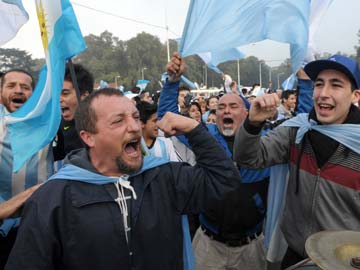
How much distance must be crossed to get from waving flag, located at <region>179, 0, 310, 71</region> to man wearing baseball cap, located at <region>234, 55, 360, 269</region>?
0.99ft

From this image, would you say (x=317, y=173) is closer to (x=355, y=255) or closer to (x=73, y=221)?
(x=355, y=255)

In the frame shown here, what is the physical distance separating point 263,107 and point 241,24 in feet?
2.43

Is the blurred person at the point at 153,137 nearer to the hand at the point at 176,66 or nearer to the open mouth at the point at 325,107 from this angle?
the hand at the point at 176,66

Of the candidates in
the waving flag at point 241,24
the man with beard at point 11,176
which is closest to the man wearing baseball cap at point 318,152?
the waving flag at point 241,24

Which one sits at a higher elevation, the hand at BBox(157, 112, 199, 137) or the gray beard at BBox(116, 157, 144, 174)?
the hand at BBox(157, 112, 199, 137)

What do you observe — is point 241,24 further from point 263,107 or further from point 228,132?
point 228,132

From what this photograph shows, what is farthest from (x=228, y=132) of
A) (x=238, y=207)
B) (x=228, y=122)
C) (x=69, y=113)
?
(x=69, y=113)

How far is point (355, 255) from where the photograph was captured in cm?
157

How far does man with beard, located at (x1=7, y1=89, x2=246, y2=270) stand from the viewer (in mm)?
1665

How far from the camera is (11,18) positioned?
280 cm

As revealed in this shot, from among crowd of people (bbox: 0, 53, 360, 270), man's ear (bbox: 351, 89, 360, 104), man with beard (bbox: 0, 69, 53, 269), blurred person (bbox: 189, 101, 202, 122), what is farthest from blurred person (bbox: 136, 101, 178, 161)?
blurred person (bbox: 189, 101, 202, 122)

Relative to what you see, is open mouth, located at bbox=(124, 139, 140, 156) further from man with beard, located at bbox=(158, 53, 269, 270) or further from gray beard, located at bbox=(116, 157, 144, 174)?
man with beard, located at bbox=(158, 53, 269, 270)

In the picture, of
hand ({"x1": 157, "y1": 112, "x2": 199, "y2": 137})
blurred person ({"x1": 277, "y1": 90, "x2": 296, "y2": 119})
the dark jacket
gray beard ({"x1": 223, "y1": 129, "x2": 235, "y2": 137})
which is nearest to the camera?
the dark jacket

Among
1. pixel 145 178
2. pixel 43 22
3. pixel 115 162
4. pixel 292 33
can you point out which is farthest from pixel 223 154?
pixel 43 22
